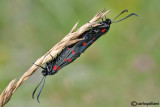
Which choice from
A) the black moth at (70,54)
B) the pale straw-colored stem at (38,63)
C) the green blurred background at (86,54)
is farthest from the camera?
the green blurred background at (86,54)

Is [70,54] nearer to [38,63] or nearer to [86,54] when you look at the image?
[38,63]

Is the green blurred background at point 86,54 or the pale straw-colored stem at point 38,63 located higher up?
the pale straw-colored stem at point 38,63

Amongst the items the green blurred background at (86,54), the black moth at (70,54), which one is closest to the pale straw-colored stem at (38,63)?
the black moth at (70,54)

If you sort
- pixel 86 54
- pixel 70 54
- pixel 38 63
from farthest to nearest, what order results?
pixel 86 54
pixel 70 54
pixel 38 63

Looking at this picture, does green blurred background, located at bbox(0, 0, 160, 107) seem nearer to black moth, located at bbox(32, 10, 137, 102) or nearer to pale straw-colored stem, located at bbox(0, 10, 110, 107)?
black moth, located at bbox(32, 10, 137, 102)

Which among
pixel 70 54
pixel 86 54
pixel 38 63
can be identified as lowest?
pixel 86 54

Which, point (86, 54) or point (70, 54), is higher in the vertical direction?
point (70, 54)

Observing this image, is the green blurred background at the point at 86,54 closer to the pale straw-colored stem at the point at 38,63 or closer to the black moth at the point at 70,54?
the black moth at the point at 70,54

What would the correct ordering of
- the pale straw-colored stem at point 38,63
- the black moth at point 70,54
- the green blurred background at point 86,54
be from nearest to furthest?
the pale straw-colored stem at point 38,63
the black moth at point 70,54
the green blurred background at point 86,54

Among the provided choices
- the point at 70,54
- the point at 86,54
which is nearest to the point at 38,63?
the point at 70,54
